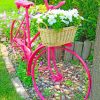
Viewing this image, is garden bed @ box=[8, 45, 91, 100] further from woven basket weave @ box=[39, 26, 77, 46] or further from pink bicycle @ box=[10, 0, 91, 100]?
woven basket weave @ box=[39, 26, 77, 46]

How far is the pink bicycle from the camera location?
4.61 metres

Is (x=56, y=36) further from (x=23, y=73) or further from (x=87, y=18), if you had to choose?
(x=87, y=18)

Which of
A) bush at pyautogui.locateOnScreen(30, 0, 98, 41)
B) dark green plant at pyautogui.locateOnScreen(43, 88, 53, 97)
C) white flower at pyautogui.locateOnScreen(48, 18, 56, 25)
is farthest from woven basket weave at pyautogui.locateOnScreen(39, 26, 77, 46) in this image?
bush at pyautogui.locateOnScreen(30, 0, 98, 41)

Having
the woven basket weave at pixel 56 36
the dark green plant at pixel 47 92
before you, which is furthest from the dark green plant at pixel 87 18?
the woven basket weave at pixel 56 36

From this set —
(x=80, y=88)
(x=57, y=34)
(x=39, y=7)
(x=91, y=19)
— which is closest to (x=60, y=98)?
(x=80, y=88)

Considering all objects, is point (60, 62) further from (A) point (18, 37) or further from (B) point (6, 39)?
(B) point (6, 39)

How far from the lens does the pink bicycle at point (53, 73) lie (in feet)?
15.1

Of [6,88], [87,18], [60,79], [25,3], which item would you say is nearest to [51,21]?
[60,79]

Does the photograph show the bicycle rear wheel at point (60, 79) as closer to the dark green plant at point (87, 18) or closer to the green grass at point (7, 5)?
the dark green plant at point (87, 18)

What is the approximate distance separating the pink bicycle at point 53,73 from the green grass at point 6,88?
329 millimetres

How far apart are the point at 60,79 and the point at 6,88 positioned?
0.93 metres

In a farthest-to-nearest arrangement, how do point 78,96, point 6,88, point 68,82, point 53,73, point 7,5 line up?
point 7,5, point 68,82, point 6,88, point 53,73, point 78,96

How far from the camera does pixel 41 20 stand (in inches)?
160

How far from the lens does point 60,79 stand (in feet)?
15.1
